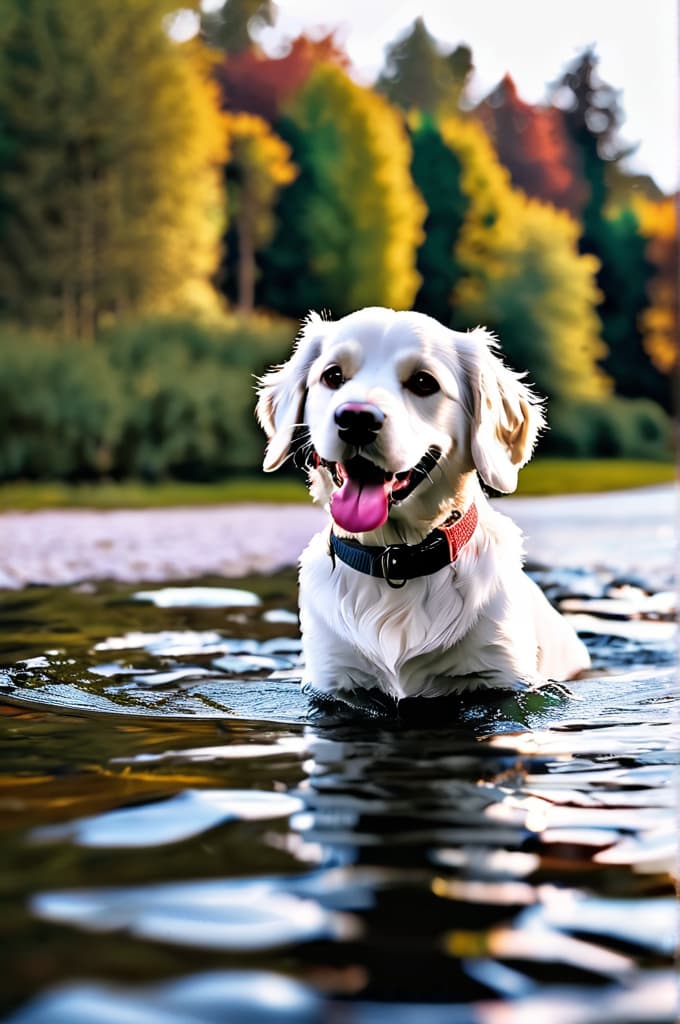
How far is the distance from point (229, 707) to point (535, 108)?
40.7m

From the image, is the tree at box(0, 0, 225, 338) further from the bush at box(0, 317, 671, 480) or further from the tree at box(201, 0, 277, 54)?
the tree at box(201, 0, 277, 54)

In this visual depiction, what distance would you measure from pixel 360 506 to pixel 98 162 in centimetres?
2574

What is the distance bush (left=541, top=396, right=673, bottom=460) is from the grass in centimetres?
421

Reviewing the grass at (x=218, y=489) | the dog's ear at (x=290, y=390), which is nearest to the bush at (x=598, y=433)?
the grass at (x=218, y=489)

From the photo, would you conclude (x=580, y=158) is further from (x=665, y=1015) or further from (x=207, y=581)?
(x=665, y=1015)

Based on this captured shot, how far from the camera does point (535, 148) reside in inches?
1713

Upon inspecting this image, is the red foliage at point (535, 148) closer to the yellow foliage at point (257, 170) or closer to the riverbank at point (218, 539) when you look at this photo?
the yellow foliage at point (257, 170)

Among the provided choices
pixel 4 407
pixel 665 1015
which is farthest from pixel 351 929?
pixel 4 407

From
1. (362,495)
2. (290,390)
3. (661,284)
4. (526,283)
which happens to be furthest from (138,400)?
(661,284)

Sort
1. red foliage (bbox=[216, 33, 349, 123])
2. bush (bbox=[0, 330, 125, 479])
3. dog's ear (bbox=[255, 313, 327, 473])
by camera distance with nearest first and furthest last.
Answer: dog's ear (bbox=[255, 313, 327, 473])
bush (bbox=[0, 330, 125, 479])
red foliage (bbox=[216, 33, 349, 123])

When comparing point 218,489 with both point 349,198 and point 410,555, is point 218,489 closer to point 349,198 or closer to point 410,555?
point 349,198

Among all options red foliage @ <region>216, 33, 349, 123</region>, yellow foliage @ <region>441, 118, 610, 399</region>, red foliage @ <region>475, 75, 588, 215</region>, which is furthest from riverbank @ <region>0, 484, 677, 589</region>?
red foliage @ <region>475, 75, 588, 215</region>

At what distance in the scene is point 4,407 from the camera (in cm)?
2217

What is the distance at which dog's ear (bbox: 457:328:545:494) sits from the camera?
4.63 metres
